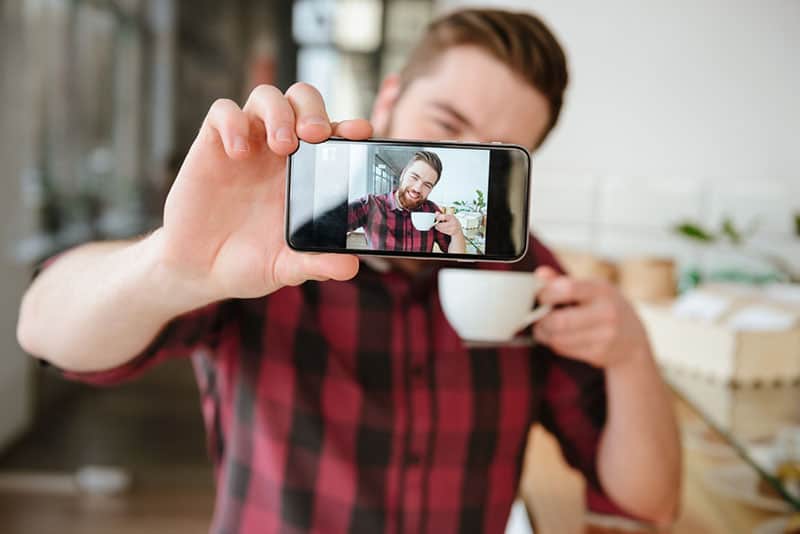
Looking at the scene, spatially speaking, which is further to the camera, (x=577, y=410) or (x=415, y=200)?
(x=577, y=410)

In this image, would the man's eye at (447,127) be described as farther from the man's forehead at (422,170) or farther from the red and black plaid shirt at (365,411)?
the man's forehead at (422,170)

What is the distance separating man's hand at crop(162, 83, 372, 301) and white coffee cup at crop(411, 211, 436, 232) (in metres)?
0.03

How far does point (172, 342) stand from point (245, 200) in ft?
0.90

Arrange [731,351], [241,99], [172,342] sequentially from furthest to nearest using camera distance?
[241,99]
[731,351]
[172,342]

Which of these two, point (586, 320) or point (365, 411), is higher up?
point (586, 320)

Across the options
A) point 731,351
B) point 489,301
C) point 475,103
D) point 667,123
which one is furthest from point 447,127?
point 667,123

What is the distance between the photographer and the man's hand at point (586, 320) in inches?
26.0

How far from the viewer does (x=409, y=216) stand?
37 centimetres

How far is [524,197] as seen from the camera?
1.23 ft

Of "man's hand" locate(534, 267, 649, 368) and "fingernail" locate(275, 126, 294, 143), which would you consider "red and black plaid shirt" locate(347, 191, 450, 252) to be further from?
"man's hand" locate(534, 267, 649, 368)

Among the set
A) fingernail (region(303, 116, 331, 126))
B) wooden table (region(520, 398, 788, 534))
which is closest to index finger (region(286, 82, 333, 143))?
fingernail (region(303, 116, 331, 126))

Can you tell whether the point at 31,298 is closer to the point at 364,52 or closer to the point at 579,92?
the point at 579,92

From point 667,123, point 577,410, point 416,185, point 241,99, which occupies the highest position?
point 241,99

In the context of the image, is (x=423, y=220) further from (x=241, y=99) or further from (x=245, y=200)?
(x=241, y=99)
